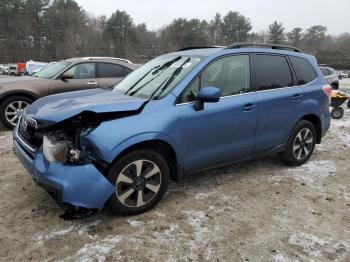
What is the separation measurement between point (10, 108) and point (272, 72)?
5610mm

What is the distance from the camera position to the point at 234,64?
4711 mm

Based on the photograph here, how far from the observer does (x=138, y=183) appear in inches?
152

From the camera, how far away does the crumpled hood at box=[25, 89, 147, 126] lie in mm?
3639

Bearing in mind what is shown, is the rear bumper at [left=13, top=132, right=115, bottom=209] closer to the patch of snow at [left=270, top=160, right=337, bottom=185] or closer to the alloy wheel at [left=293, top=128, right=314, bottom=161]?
the patch of snow at [left=270, top=160, right=337, bottom=185]

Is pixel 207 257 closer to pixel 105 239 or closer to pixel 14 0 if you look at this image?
pixel 105 239

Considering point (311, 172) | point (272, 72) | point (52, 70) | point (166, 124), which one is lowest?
point (311, 172)

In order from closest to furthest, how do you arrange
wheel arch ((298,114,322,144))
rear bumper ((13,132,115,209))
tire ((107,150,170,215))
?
1. rear bumper ((13,132,115,209))
2. tire ((107,150,170,215))
3. wheel arch ((298,114,322,144))

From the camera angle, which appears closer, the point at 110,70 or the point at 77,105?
the point at 77,105

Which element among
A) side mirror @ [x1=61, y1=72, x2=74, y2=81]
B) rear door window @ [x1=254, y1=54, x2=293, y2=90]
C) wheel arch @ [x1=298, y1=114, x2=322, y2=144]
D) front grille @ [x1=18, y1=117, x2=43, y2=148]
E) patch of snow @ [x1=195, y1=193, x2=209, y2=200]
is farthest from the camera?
side mirror @ [x1=61, y1=72, x2=74, y2=81]

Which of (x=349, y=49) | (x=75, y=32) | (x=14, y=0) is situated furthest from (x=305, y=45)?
(x=14, y=0)

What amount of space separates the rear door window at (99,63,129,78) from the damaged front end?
5204 millimetres

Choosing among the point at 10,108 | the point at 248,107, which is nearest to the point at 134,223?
the point at 248,107

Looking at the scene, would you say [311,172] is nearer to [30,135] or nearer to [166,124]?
[166,124]

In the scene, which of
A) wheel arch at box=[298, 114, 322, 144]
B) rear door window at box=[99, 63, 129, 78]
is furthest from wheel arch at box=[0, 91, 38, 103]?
wheel arch at box=[298, 114, 322, 144]
